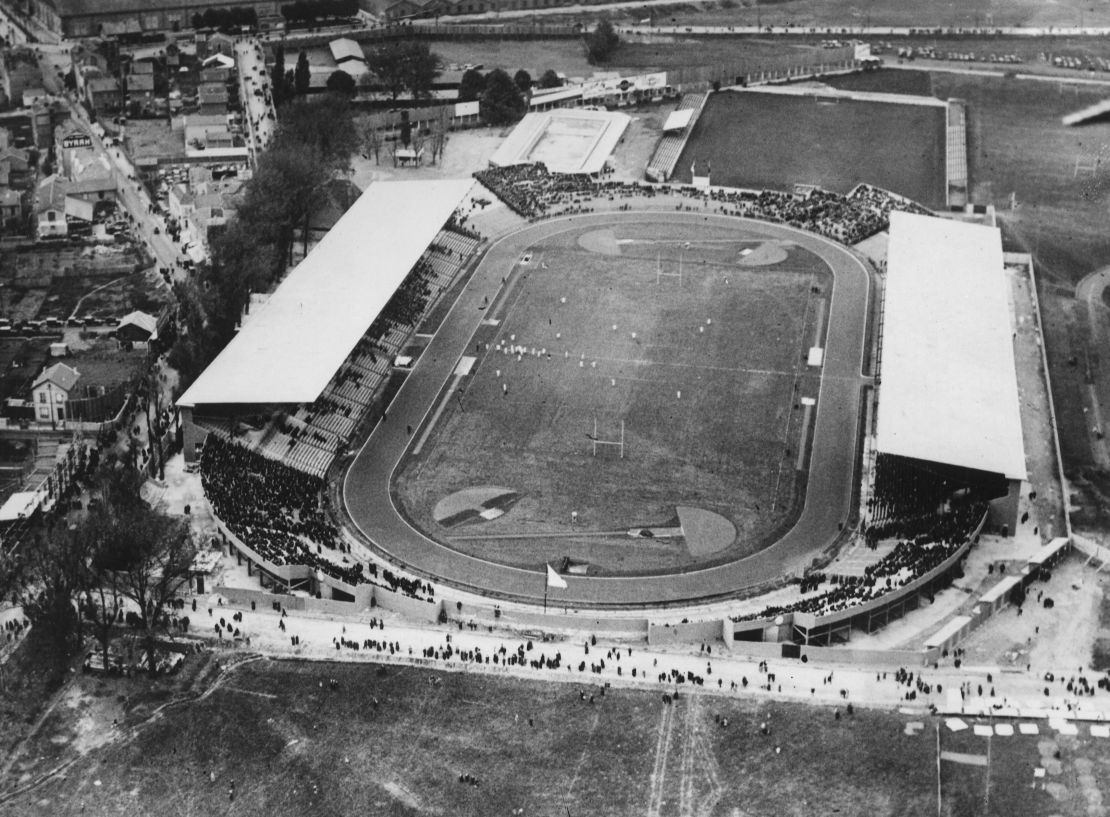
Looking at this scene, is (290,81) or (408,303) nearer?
(408,303)

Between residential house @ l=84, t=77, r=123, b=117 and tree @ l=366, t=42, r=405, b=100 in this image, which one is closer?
residential house @ l=84, t=77, r=123, b=117

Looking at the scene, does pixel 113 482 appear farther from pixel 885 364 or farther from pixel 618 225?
pixel 618 225

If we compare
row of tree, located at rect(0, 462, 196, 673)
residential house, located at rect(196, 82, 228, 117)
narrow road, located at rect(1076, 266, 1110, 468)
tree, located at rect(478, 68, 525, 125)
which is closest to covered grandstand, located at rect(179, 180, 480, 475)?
row of tree, located at rect(0, 462, 196, 673)

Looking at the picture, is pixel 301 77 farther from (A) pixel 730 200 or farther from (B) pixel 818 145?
(B) pixel 818 145

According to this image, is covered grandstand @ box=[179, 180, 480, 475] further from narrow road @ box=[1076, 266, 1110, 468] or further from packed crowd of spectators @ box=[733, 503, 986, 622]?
narrow road @ box=[1076, 266, 1110, 468]

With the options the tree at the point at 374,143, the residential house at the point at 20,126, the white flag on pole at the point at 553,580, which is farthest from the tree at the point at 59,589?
the residential house at the point at 20,126

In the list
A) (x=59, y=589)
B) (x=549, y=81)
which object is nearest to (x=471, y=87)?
(x=549, y=81)

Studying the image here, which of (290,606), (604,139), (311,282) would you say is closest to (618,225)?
(604,139)
